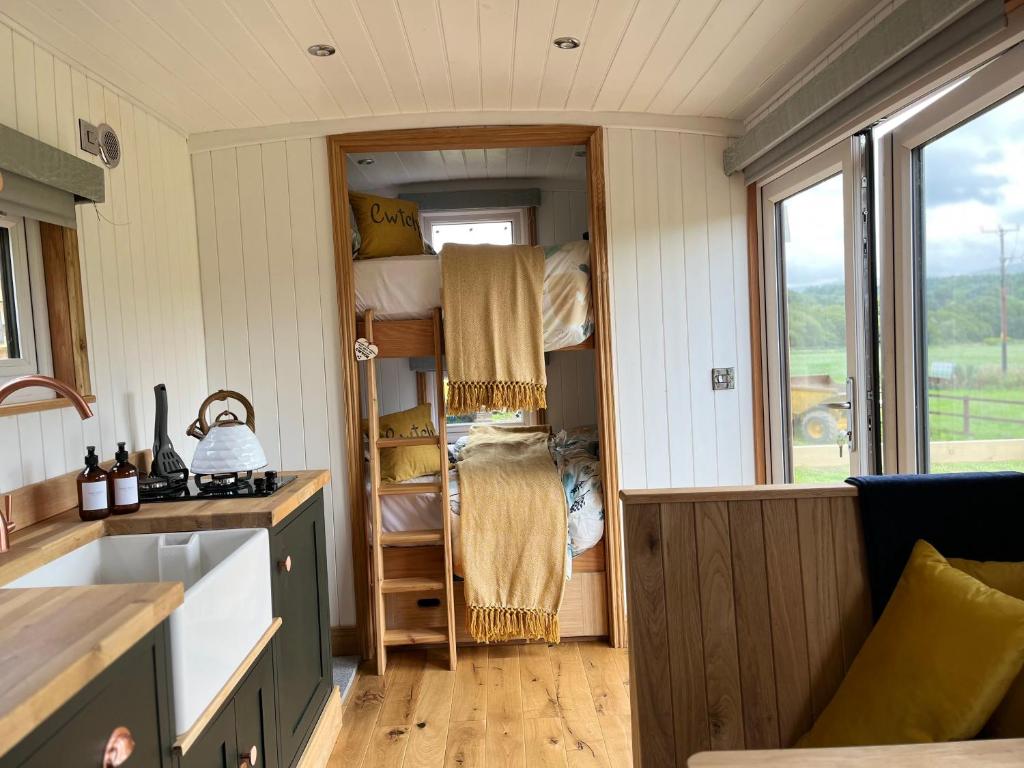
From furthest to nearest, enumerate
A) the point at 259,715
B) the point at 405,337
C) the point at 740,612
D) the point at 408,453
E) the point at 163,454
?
1. the point at 408,453
2. the point at 405,337
3. the point at 163,454
4. the point at 259,715
5. the point at 740,612

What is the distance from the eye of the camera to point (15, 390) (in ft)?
5.68

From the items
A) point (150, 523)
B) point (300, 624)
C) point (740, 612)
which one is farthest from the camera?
point (300, 624)

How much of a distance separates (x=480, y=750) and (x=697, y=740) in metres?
1.09

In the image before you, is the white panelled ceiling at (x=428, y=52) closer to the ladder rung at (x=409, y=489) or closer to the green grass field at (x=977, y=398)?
the green grass field at (x=977, y=398)

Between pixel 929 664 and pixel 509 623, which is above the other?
pixel 929 664

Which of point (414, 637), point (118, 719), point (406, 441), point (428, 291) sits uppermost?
point (428, 291)

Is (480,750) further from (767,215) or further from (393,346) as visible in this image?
(767,215)

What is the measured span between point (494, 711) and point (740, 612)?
1457mm

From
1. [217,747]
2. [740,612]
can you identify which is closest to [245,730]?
[217,747]

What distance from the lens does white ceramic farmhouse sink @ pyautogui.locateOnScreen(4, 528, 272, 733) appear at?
148cm

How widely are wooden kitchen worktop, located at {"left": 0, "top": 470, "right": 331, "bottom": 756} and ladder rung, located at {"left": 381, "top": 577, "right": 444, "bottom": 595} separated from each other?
1318 millimetres

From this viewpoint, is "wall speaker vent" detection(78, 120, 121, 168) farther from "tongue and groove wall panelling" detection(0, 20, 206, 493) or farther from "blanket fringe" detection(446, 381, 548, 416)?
"blanket fringe" detection(446, 381, 548, 416)

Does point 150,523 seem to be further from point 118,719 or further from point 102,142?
point 102,142

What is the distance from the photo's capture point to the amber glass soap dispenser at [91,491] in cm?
202
